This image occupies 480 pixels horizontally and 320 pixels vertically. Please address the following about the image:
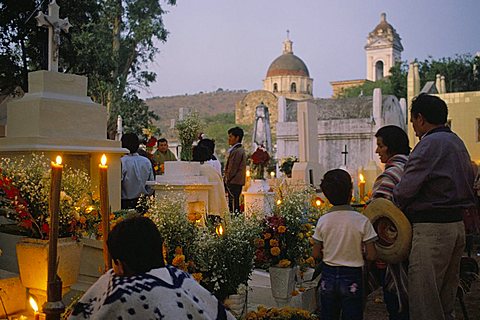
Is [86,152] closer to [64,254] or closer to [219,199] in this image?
[219,199]

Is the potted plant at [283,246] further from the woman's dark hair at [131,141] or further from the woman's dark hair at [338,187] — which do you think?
the woman's dark hair at [131,141]

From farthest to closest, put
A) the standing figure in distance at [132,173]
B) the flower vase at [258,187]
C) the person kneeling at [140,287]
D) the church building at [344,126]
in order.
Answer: the church building at [344,126]
the flower vase at [258,187]
the standing figure in distance at [132,173]
the person kneeling at [140,287]

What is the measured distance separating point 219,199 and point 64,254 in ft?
12.1

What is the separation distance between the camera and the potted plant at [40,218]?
14.0 feet

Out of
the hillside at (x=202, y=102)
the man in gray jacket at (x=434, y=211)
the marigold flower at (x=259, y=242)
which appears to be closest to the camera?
the man in gray jacket at (x=434, y=211)

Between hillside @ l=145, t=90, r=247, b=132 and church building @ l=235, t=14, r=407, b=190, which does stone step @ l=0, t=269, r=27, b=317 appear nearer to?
church building @ l=235, t=14, r=407, b=190

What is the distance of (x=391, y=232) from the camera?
4.30 m

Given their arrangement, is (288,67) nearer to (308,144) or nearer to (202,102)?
(202,102)

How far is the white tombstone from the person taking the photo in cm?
1596

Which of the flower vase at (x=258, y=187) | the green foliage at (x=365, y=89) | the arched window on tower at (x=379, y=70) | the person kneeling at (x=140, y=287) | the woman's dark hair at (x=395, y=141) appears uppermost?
the arched window on tower at (x=379, y=70)

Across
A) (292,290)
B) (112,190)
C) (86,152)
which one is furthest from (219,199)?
(292,290)

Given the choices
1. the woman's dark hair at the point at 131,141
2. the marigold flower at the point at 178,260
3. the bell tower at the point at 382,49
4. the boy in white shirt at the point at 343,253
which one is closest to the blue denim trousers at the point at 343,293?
the boy in white shirt at the point at 343,253

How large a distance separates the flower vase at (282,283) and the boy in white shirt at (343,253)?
1.33 meters

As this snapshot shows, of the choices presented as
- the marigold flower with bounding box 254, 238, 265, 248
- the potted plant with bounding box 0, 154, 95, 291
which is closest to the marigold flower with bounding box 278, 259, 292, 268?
the marigold flower with bounding box 254, 238, 265, 248
